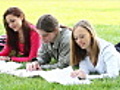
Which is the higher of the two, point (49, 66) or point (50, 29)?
point (50, 29)

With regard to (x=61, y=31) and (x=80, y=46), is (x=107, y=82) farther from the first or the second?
(x=61, y=31)

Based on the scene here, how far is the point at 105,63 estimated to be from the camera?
4.97m

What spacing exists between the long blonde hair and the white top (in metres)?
0.06

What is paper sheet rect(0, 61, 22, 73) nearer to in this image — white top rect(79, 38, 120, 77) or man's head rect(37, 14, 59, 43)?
man's head rect(37, 14, 59, 43)

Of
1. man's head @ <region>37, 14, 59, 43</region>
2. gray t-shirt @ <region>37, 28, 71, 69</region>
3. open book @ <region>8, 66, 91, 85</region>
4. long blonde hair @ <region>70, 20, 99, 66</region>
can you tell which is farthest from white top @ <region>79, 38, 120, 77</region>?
man's head @ <region>37, 14, 59, 43</region>

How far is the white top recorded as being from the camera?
15.9 ft

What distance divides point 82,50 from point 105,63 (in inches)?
13.1

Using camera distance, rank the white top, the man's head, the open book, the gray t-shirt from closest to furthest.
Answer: the open book, the white top, the man's head, the gray t-shirt

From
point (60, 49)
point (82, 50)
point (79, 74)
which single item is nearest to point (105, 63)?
point (82, 50)

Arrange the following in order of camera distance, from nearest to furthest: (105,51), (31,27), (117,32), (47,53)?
(105,51) → (47,53) → (31,27) → (117,32)

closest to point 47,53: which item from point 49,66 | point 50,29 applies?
point 49,66

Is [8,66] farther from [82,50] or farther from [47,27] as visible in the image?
[82,50]

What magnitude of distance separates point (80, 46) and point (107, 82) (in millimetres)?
566

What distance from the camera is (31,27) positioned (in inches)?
246
